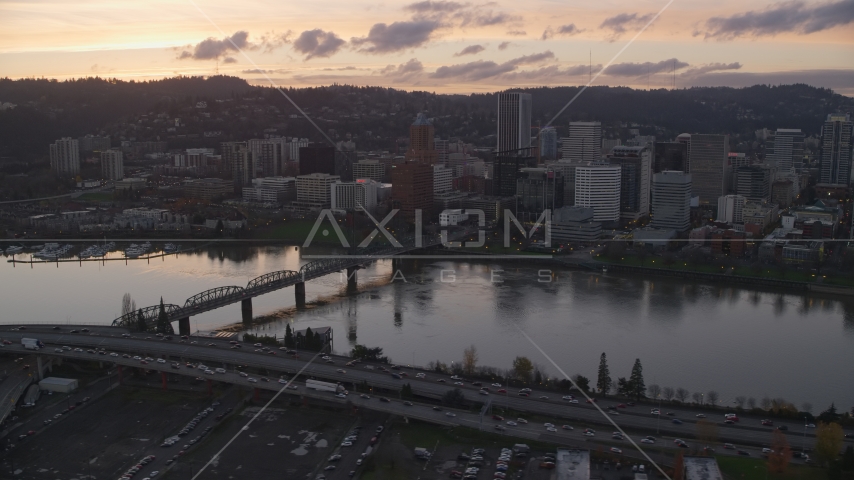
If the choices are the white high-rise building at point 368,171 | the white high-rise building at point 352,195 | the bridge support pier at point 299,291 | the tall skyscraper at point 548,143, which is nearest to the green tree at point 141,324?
the bridge support pier at point 299,291

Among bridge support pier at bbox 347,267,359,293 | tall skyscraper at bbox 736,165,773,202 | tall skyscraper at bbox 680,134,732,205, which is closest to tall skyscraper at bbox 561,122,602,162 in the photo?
tall skyscraper at bbox 680,134,732,205

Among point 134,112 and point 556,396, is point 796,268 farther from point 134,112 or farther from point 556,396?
point 134,112

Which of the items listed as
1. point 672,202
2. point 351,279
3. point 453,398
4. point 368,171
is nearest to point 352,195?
point 368,171

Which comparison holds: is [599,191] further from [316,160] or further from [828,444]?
[828,444]

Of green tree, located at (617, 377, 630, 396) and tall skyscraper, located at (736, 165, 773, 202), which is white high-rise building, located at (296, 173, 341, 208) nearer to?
tall skyscraper, located at (736, 165, 773, 202)

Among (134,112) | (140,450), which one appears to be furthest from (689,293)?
(134,112)

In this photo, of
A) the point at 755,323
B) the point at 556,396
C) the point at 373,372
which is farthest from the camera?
the point at 755,323
